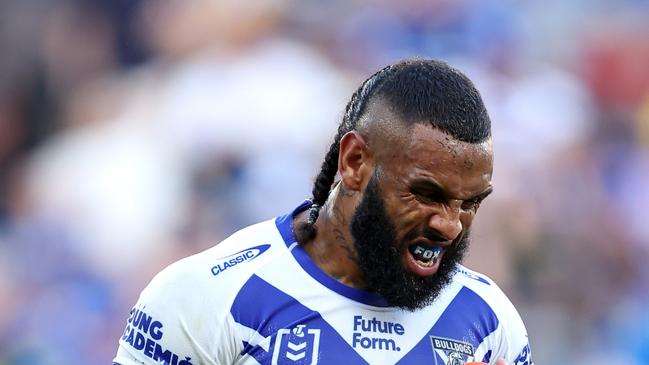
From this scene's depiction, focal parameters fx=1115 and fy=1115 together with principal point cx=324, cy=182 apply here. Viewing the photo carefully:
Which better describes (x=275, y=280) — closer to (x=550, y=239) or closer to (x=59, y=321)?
(x=59, y=321)

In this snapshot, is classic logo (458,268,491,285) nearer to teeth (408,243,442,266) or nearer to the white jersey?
the white jersey

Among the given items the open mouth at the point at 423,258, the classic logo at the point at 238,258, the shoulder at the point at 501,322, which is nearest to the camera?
the open mouth at the point at 423,258

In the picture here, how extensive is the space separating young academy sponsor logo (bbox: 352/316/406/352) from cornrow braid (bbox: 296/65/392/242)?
34cm

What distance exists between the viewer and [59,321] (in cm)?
693

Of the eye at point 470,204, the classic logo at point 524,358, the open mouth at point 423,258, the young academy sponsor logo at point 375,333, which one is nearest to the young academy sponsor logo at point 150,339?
the young academy sponsor logo at point 375,333

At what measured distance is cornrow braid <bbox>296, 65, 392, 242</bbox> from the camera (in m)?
3.49

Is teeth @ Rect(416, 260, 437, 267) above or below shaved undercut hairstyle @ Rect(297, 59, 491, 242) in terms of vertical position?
below

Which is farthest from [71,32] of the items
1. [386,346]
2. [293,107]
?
[386,346]

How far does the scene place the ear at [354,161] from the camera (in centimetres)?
338

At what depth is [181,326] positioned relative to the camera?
10.8 feet

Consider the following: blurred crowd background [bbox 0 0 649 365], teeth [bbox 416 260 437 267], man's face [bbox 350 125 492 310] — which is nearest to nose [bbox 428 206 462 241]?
man's face [bbox 350 125 492 310]

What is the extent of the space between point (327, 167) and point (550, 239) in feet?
13.8

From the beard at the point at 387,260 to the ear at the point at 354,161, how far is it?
0.05 meters

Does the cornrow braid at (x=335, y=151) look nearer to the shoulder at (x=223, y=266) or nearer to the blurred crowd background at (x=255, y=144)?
the shoulder at (x=223, y=266)
